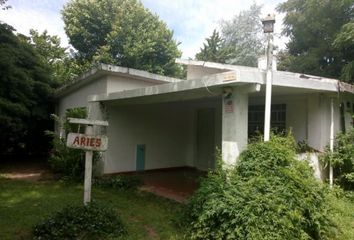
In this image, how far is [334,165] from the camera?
6.67m

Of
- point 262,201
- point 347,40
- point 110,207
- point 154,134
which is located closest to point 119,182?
point 110,207

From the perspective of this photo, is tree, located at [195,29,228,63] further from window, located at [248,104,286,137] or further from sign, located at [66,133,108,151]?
sign, located at [66,133,108,151]

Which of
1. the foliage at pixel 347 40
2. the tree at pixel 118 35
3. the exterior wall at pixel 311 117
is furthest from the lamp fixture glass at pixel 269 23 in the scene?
the tree at pixel 118 35

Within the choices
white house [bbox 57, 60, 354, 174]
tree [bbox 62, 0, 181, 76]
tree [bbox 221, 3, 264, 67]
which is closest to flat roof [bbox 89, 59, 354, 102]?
white house [bbox 57, 60, 354, 174]

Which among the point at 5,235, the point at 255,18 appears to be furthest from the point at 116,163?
the point at 255,18

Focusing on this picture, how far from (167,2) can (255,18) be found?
15015 millimetres

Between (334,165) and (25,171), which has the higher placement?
(334,165)

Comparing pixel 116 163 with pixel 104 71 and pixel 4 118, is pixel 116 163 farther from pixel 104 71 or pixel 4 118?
pixel 4 118

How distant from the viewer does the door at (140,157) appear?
31.8 feet

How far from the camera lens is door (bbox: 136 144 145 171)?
31.8ft

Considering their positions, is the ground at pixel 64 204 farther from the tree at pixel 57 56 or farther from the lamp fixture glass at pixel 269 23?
the tree at pixel 57 56

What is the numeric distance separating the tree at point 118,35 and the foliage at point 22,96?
1043 centimetres

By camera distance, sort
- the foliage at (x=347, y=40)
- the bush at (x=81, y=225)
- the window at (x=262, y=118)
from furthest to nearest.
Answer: the foliage at (x=347, y=40), the window at (x=262, y=118), the bush at (x=81, y=225)

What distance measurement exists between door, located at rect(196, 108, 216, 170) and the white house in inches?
1.3
